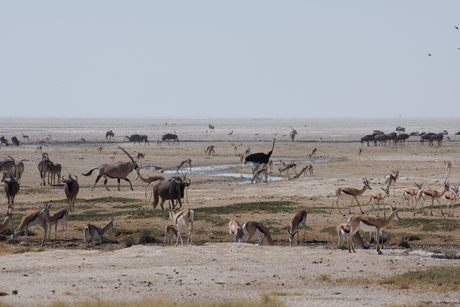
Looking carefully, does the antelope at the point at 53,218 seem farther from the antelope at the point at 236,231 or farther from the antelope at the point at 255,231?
the antelope at the point at 255,231

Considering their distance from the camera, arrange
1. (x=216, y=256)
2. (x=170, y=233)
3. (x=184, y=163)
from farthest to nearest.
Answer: (x=184, y=163) → (x=170, y=233) → (x=216, y=256)

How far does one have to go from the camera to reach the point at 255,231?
19297mm

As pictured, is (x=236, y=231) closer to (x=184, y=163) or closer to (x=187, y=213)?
(x=187, y=213)

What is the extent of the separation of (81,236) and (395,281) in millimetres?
9762

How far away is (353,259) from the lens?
17250 millimetres

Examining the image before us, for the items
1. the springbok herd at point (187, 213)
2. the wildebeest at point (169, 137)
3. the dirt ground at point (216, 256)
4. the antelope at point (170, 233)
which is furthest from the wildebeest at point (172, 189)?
the wildebeest at point (169, 137)

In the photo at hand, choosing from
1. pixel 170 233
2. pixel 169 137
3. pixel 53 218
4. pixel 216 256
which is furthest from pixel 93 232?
pixel 169 137

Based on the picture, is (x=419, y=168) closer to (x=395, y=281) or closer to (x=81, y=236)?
(x=81, y=236)

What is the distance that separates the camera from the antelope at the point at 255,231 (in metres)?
19.2

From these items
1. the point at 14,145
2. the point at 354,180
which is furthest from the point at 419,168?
the point at 14,145

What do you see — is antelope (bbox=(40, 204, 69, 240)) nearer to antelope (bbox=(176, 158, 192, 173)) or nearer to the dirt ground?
the dirt ground

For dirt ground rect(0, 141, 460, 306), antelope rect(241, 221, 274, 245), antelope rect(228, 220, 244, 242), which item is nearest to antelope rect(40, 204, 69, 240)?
dirt ground rect(0, 141, 460, 306)

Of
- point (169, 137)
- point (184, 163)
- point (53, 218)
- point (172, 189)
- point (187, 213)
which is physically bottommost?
point (169, 137)

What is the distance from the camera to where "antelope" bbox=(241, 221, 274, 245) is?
19.2 meters
